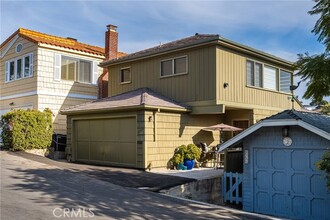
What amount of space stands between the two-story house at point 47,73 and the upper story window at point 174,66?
20.0 ft

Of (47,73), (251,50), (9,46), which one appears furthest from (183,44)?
(9,46)

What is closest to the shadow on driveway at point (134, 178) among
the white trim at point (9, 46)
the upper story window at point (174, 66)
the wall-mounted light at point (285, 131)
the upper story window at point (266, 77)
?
the wall-mounted light at point (285, 131)

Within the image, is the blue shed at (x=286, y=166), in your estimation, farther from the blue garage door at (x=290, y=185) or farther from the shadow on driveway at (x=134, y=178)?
the shadow on driveway at (x=134, y=178)

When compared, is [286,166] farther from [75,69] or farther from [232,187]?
[75,69]

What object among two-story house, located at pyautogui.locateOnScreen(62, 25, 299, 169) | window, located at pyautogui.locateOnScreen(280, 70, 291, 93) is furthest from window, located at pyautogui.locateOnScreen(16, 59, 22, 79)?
window, located at pyautogui.locateOnScreen(280, 70, 291, 93)

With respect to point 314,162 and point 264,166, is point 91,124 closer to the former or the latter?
point 264,166

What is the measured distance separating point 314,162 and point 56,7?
35.1ft

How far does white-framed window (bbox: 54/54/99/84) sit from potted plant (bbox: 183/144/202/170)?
30.3ft

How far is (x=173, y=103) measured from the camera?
1595 cm

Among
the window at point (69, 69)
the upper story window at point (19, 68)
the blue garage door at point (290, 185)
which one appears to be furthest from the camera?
the window at point (69, 69)

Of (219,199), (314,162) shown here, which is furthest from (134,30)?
(314,162)

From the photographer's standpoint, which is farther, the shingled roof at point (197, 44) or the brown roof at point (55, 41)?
the brown roof at point (55, 41)

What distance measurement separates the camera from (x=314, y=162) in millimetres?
9711

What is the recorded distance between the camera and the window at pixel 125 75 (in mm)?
19219
